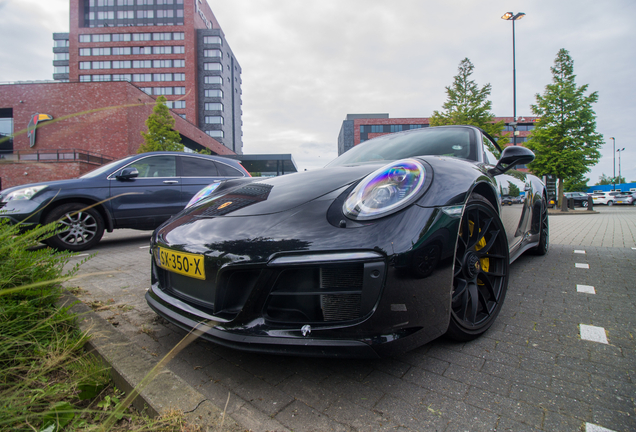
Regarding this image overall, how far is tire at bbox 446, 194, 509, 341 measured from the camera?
1746 millimetres

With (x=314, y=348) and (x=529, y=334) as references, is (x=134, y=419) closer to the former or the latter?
(x=314, y=348)

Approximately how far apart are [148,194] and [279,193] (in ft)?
13.9

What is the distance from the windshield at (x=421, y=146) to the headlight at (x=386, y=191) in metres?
0.82

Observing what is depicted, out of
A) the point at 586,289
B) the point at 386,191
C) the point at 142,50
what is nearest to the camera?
the point at 386,191

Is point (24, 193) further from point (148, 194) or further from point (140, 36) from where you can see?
point (140, 36)

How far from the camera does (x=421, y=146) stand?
2.65 meters

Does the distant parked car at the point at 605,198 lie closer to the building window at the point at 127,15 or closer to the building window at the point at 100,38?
the building window at the point at 100,38

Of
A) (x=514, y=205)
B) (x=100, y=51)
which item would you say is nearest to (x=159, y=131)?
(x=514, y=205)

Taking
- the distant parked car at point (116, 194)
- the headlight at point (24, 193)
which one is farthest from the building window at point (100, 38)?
the headlight at point (24, 193)

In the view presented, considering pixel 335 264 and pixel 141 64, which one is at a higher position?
pixel 141 64

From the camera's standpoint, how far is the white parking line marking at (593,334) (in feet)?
6.05

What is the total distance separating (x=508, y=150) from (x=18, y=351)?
121 inches

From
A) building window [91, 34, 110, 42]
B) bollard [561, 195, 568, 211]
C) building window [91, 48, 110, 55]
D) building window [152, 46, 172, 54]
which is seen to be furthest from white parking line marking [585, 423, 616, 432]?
building window [91, 34, 110, 42]

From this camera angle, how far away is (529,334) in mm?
1909
